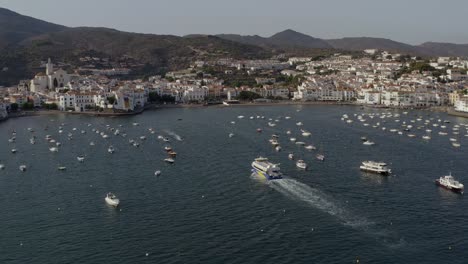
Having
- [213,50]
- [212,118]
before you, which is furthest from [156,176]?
[213,50]

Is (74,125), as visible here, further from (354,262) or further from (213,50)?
(213,50)

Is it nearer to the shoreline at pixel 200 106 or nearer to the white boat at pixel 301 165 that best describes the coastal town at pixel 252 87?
the shoreline at pixel 200 106

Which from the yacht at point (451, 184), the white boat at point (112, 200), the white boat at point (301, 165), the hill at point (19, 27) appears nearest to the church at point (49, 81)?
the white boat at point (301, 165)

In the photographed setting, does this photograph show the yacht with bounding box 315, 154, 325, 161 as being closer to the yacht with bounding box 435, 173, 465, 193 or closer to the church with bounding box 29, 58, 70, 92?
the yacht with bounding box 435, 173, 465, 193

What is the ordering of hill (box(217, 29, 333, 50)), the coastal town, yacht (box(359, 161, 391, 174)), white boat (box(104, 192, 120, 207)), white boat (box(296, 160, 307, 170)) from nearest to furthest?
white boat (box(104, 192, 120, 207)) → yacht (box(359, 161, 391, 174)) → white boat (box(296, 160, 307, 170)) → the coastal town → hill (box(217, 29, 333, 50))

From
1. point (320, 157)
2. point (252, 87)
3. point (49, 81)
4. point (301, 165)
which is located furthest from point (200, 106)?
point (301, 165)

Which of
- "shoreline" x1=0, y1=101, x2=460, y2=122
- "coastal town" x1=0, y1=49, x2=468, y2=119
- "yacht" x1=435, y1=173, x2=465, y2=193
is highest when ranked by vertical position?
"coastal town" x1=0, y1=49, x2=468, y2=119

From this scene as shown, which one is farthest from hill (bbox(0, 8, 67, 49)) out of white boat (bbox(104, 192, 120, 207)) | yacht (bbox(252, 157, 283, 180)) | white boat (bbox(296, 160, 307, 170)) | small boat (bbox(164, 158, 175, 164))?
white boat (bbox(104, 192, 120, 207))
